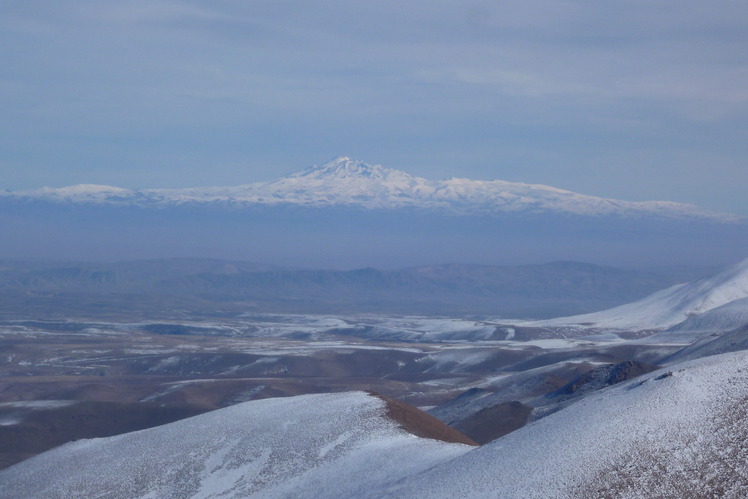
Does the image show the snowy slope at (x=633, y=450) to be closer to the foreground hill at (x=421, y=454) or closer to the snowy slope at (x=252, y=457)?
Result: the foreground hill at (x=421, y=454)

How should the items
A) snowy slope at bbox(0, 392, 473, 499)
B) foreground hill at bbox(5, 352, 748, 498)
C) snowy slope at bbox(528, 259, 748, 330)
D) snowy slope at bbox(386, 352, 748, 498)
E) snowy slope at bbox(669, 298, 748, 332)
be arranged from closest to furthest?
snowy slope at bbox(386, 352, 748, 498)
foreground hill at bbox(5, 352, 748, 498)
snowy slope at bbox(0, 392, 473, 499)
snowy slope at bbox(669, 298, 748, 332)
snowy slope at bbox(528, 259, 748, 330)

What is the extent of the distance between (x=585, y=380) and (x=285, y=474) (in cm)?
2933

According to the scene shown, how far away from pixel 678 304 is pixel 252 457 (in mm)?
125440

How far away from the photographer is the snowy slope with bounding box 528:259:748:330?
450ft

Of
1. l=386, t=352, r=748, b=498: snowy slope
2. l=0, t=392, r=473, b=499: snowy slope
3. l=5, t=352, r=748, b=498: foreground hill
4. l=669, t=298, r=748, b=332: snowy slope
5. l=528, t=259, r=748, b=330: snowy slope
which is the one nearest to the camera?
l=386, t=352, r=748, b=498: snowy slope

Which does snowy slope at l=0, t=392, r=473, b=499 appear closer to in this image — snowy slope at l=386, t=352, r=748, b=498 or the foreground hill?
the foreground hill

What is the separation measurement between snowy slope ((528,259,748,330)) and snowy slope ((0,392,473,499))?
Result: 106732 mm

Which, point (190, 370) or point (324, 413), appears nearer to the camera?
point (324, 413)

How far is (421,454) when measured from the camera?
106ft

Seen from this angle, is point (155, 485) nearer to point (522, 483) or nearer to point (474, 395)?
point (522, 483)

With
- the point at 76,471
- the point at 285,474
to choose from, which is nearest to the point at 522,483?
the point at 285,474

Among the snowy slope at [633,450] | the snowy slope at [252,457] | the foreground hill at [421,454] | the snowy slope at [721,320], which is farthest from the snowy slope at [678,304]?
the snowy slope at [633,450]

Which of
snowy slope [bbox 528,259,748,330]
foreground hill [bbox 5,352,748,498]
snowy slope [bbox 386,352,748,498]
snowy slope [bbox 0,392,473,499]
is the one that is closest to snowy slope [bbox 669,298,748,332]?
snowy slope [bbox 528,259,748,330]

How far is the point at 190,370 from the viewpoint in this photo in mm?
108000
